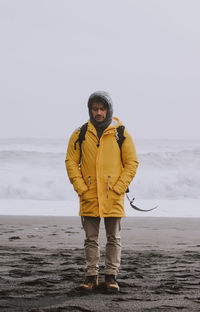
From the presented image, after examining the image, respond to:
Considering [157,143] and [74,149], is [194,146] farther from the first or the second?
[74,149]

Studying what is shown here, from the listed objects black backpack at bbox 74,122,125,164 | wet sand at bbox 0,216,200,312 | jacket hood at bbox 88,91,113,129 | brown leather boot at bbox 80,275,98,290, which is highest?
jacket hood at bbox 88,91,113,129

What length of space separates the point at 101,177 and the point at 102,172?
4 centimetres

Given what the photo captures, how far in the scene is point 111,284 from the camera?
349cm

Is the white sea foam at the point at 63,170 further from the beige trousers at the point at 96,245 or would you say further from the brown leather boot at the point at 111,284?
the brown leather boot at the point at 111,284

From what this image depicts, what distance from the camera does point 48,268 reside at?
4434 mm

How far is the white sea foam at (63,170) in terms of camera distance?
17.9m

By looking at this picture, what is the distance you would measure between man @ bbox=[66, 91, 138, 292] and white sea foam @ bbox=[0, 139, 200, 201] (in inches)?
523

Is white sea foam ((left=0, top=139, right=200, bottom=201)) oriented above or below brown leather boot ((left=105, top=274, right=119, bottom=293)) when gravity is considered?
above

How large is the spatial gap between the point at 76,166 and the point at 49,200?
1298 centimetres

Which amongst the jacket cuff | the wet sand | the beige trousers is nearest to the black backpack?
the jacket cuff

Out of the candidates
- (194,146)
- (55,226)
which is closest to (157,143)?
(194,146)

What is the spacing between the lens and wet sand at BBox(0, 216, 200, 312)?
3.04m

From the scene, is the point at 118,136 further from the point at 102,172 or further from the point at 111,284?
the point at 111,284

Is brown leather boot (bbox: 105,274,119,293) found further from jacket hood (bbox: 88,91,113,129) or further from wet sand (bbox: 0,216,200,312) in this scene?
jacket hood (bbox: 88,91,113,129)
